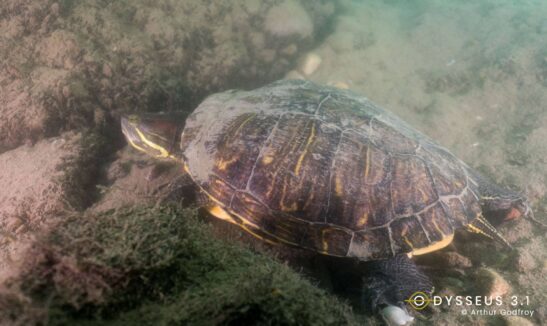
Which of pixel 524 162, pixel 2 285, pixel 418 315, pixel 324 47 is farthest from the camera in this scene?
pixel 324 47

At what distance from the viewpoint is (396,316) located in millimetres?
3252

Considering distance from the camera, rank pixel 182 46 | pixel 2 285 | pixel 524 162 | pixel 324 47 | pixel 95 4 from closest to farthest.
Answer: pixel 2 285
pixel 95 4
pixel 524 162
pixel 182 46
pixel 324 47

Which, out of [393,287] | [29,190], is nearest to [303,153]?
[393,287]

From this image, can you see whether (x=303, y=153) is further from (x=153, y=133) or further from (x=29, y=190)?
(x=29, y=190)

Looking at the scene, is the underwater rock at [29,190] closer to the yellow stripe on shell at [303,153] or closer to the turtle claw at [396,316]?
the yellow stripe on shell at [303,153]

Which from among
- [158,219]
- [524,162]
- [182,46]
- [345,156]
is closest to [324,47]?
[182,46]

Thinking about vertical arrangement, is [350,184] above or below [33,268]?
below

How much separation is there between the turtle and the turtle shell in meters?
0.01

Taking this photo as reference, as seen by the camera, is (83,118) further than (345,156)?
Yes

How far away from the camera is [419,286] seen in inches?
138

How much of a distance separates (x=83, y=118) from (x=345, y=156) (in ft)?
16.2

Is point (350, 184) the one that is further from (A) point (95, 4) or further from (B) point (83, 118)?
(A) point (95, 4)

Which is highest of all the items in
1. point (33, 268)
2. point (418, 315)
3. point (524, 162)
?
point (33, 268)

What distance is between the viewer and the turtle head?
199 inches
